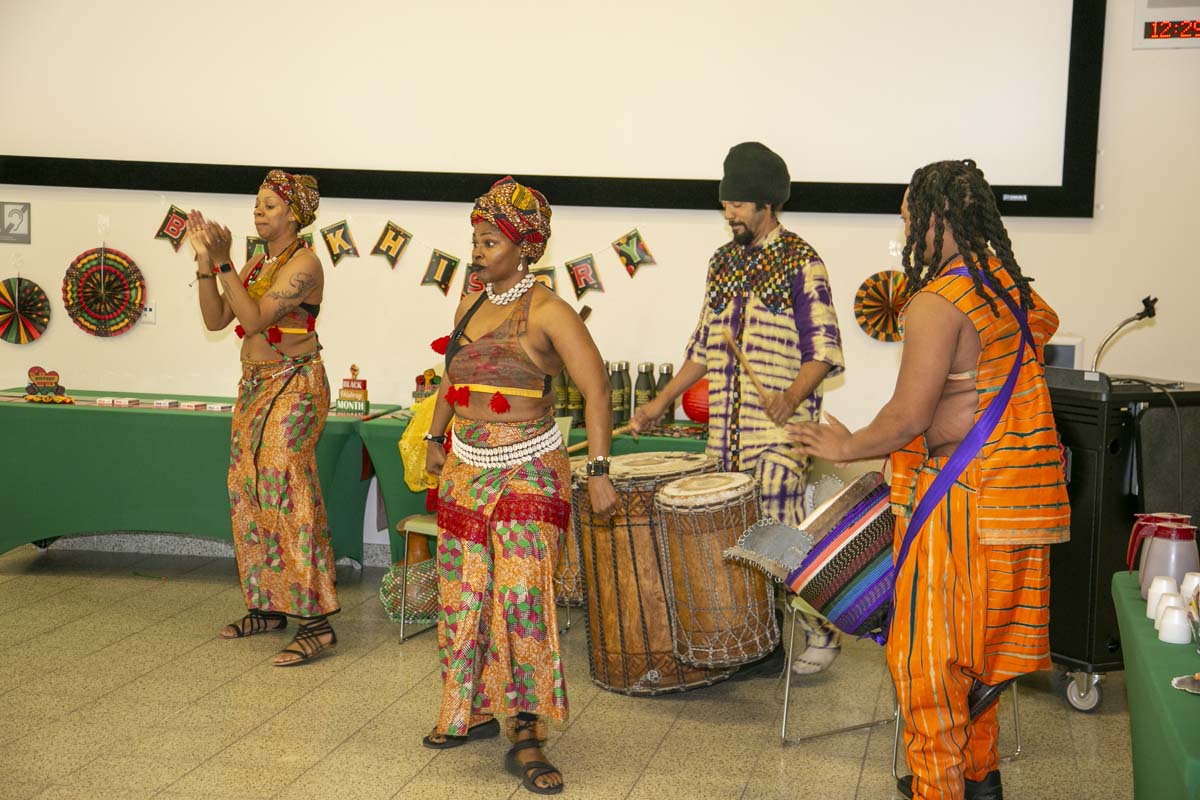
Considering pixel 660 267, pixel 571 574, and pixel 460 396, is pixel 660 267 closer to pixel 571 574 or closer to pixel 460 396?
pixel 571 574

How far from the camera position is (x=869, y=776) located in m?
3.87

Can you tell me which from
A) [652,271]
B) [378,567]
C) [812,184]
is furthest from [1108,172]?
[378,567]

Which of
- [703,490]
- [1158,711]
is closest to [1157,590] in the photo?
[1158,711]

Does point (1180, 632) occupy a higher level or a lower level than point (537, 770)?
higher

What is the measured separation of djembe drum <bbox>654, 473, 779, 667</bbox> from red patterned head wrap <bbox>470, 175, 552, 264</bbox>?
1068 mm

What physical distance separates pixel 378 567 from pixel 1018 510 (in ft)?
13.6

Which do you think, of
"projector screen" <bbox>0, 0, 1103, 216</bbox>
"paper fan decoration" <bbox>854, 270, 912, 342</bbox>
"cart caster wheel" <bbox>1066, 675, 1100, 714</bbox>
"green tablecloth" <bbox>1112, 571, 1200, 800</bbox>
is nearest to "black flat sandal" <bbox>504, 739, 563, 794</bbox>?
"green tablecloth" <bbox>1112, 571, 1200, 800</bbox>

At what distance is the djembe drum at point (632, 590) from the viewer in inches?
174

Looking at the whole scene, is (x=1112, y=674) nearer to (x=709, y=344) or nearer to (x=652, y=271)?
(x=709, y=344)

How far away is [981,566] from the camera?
10.1 ft

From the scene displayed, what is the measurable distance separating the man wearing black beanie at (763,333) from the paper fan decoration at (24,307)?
380 centimetres

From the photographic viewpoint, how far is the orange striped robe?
3.04m

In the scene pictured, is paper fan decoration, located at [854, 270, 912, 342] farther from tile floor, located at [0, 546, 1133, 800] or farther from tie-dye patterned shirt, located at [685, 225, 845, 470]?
tile floor, located at [0, 546, 1133, 800]

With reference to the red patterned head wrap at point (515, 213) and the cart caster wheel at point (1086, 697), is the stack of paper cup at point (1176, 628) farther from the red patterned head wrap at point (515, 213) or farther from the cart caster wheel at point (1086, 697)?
the red patterned head wrap at point (515, 213)
